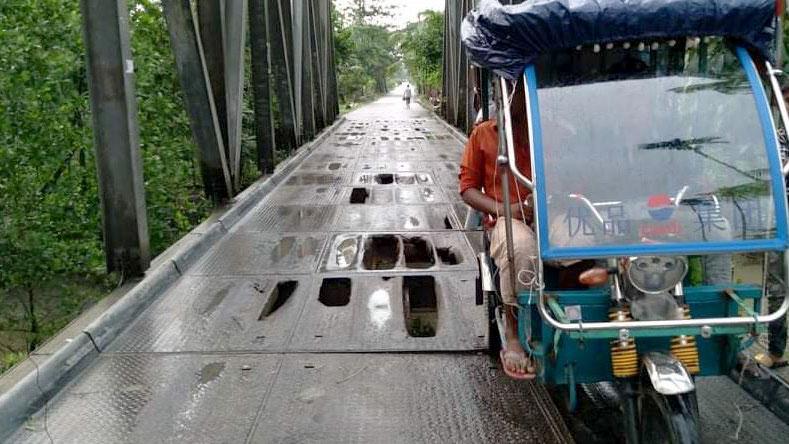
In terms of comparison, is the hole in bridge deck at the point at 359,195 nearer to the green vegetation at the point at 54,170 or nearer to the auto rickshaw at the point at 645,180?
the green vegetation at the point at 54,170

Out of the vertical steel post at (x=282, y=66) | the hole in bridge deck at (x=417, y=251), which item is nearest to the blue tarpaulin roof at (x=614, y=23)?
the hole in bridge deck at (x=417, y=251)

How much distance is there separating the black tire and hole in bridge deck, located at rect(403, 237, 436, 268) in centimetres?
444

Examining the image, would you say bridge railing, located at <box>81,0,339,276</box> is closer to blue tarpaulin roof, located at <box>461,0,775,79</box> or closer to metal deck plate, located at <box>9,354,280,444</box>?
metal deck plate, located at <box>9,354,280,444</box>

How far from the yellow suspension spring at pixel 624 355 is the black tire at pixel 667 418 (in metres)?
0.09

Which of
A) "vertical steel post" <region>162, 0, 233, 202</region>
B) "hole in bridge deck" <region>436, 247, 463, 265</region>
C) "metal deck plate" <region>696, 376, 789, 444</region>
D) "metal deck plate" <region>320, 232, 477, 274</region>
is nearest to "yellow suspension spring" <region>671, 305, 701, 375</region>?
"metal deck plate" <region>696, 376, 789, 444</region>

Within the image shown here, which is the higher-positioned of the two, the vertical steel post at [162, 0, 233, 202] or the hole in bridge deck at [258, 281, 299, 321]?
the vertical steel post at [162, 0, 233, 202]

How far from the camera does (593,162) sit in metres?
3.12

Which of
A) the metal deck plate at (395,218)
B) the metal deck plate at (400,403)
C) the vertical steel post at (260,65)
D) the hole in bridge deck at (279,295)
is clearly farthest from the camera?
the vertical steel post at (260,65)

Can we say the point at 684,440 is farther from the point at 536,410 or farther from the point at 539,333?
the point at 536,410

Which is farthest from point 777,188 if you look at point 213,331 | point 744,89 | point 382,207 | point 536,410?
point 382,207

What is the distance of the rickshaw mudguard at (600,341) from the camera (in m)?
3.05

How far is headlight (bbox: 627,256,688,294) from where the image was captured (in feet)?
9.49

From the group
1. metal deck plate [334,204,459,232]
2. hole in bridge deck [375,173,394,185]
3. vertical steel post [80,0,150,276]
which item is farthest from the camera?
hole in bridge deck [375,173,394,185]

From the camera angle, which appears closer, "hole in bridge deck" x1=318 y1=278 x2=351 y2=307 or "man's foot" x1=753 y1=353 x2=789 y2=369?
"man's foot" x1=753 y1=353 x2=789 y2=369
